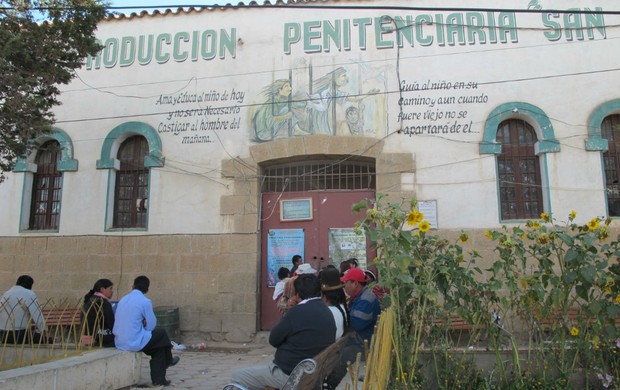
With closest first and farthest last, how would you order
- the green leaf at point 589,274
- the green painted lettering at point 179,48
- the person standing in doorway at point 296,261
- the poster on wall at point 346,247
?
the green leaf at point 589,274
the person standing in doorway at point 296,261
the poster on wall at point 346,247
the green painted lettering at point 179,48

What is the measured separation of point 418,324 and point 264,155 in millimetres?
5598

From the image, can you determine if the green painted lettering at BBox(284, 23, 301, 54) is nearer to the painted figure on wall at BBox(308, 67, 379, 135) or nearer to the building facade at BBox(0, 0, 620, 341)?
the building facade at BBox(0, 0, 620, 341)

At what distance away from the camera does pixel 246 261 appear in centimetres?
902

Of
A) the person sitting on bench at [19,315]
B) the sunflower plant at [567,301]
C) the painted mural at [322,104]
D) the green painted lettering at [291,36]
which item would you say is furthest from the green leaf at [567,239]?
the green painted lettering at [291,36]

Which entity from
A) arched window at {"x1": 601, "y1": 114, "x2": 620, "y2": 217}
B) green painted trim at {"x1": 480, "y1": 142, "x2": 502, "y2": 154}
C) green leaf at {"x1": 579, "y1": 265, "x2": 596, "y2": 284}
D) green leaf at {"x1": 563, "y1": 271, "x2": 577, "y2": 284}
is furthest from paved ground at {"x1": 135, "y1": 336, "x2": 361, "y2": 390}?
arched window at {"x1": 601, "y1": 114, "x2": 620, "y2": 217}

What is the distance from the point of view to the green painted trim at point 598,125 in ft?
28.0

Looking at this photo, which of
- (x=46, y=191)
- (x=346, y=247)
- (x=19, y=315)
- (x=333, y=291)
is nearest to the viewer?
(x=333, y=291)

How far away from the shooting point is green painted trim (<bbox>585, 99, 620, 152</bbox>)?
8531mm

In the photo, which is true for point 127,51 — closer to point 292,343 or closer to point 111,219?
point 111,219

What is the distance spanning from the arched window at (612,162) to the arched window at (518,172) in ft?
3.78

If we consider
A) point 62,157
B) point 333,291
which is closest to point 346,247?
point 333,291

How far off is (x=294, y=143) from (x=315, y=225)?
1593mm

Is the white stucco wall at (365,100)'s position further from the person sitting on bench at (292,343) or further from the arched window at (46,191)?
the person sitting on bench at (292,343)

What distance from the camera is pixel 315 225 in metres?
9.16
